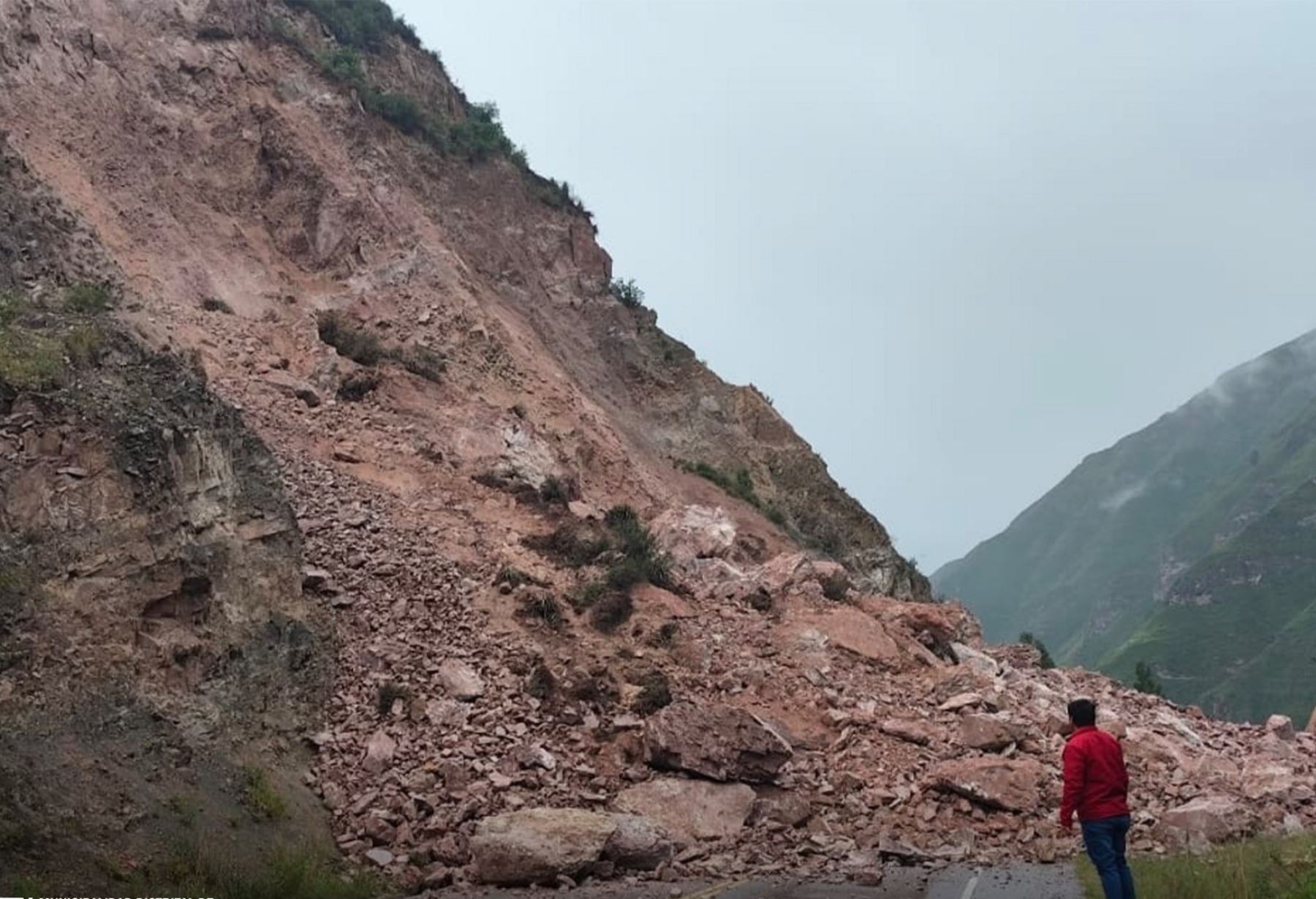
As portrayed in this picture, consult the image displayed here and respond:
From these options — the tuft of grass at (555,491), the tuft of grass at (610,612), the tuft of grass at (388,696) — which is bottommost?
the tuft of grass at (388,696)

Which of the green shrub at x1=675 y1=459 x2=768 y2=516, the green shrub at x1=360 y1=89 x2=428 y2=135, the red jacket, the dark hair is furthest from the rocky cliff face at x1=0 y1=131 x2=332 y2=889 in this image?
the green shrub at x1=360 y1=89 x2=428 y2=135

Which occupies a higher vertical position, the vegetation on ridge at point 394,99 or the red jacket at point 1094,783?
the vegetation on ridge at point 394,99

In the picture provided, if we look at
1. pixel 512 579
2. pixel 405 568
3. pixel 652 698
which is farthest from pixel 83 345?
pixel 652 698

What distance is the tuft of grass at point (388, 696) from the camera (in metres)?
13.0

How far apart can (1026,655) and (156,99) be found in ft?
71.8

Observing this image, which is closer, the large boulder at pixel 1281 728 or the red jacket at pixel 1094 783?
the red jacket at pixel 1094 783

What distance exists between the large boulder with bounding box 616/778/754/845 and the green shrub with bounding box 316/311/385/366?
11605 mm

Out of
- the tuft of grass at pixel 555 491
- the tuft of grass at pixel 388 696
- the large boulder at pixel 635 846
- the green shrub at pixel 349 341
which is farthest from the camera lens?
the green shrub at pixel 349 341

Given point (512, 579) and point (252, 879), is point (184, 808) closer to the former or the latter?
point (252, 879)

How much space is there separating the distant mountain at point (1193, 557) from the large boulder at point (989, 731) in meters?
44.5

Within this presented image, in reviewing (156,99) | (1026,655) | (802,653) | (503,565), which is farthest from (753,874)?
(156,99)

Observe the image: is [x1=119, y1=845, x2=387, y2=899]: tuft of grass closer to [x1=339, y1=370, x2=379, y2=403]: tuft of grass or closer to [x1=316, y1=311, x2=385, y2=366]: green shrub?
[x1=339, y1=370, x2=379, y2=403]: tuft of grass

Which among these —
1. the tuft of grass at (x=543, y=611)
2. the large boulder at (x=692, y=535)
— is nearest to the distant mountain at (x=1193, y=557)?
the large boulder at (x=692, y=535)

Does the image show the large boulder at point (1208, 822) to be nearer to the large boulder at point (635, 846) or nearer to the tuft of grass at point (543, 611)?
the large boulder at point (635, 846)
